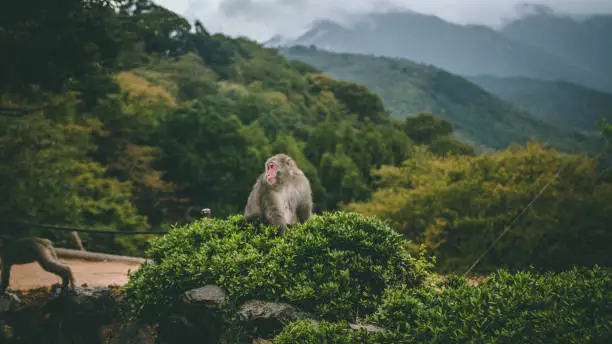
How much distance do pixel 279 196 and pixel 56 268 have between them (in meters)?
2.92

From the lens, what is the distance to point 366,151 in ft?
81.5

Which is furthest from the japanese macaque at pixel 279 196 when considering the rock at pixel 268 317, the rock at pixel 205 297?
the rock at pixel 268 317

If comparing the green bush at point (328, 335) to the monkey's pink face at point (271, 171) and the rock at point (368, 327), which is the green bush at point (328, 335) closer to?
the rock at point (368, 327)

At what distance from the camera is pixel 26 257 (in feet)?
21.4

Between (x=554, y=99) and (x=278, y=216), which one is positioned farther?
(x=554, y=99)

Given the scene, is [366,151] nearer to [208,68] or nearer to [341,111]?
[341,111]

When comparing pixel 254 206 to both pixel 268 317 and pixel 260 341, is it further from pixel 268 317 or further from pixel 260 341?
pixel 260 341

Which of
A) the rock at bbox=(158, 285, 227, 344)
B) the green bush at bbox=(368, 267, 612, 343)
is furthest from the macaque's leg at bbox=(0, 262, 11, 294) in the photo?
the green bush at bbox=(368, 267, 612, 343)

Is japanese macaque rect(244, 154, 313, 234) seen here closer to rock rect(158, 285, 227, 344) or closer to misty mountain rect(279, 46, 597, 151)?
rock rect(158, 285, 227, 344)

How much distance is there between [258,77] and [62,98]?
40345mm

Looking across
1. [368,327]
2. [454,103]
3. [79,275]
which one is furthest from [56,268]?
[454,103]

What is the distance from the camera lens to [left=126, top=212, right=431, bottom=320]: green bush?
486 cm

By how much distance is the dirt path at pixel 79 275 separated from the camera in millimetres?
7380

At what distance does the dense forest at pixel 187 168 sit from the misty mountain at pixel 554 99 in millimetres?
42782
